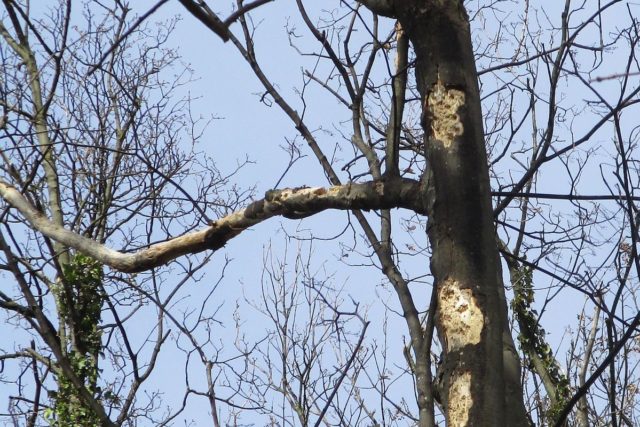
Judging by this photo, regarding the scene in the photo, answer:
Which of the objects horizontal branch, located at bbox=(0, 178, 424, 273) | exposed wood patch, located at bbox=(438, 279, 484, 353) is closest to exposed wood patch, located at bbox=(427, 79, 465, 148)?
horizontal branch, located at bbox=(0, 178, 424, 273)

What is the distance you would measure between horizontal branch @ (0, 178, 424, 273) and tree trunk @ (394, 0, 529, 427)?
310mm

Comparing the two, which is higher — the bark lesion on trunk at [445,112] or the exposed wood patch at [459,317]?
the bark lesion on trunk at [445,112]

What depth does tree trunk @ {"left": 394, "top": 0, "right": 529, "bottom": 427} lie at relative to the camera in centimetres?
206

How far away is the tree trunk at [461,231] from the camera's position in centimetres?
206

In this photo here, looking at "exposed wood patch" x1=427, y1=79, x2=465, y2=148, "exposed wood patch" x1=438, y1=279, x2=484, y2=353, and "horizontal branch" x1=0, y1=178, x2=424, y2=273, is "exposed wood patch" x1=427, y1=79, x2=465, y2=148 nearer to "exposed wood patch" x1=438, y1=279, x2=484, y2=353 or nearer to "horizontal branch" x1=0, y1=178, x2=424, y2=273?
"horizontal branch" x1=0, y1=178, x2=424, y2=273

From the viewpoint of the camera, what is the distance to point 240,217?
294 centimetres

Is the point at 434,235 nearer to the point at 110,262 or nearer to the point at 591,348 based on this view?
the point at 110,262

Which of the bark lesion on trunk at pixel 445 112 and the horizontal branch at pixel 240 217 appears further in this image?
the horizontal branch at pixel 240 217

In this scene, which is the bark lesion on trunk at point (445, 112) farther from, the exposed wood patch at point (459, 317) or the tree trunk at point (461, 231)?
the exposed wood patch at point (459, 317)

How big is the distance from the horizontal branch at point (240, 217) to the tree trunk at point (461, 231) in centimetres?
31

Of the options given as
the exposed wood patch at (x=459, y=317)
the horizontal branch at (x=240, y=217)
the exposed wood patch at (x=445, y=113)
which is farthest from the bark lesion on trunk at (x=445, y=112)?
the exposed wood patch at (x=459, y=317)

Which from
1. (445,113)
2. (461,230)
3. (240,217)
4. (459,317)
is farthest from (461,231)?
(240,217)

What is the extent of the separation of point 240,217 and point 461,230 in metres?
0.99

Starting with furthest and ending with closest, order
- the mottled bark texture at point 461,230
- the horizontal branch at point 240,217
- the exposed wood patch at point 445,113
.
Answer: the horizontal branch at point 240,217 < the exposed wood patch at point 445,113 < the mottled bark texture at point 461,230
